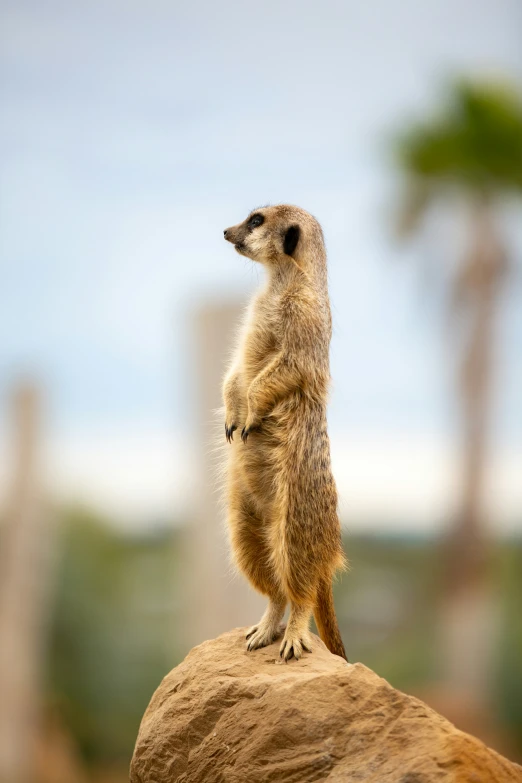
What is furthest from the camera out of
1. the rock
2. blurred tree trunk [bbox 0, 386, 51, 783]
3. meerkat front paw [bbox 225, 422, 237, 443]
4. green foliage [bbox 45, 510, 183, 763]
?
green foliage [bbox 45, 510, 183, 763]

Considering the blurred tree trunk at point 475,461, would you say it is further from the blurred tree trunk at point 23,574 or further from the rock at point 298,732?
the rock at point 298,732

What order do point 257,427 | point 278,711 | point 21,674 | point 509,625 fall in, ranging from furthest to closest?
1. point 509,625
2. point 21,674
3. point 257,427
4. point 278,711

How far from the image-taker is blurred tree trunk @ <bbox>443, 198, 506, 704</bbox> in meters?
11.5

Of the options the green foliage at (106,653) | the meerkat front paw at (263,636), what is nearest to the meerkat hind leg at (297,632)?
the meerkat front paw at (263,636)

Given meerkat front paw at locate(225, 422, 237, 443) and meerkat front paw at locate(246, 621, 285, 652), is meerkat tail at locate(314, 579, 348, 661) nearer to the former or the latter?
meerkat front paw at locate(246, 621, 285, 652)

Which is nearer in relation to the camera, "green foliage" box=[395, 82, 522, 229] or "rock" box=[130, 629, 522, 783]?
"rock" box=[130, 629, 522, 783]

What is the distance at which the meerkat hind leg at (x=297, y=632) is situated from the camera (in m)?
3.29

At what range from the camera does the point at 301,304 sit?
3.34 m

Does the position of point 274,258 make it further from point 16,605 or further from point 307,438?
point 16,605

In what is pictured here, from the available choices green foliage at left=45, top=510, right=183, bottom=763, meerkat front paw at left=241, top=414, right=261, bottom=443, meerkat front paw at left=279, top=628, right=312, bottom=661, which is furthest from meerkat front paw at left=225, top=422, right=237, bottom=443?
green foliage at left=45, top=510, right=183, bottom=763

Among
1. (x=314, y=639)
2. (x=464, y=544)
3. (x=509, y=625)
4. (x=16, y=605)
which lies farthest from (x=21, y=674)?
(x=314, y=639)

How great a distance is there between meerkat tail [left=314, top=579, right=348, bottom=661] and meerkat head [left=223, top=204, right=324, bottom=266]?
1175 mm

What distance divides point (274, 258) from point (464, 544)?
8.94 meters

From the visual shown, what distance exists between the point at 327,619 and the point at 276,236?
139 centimetres
